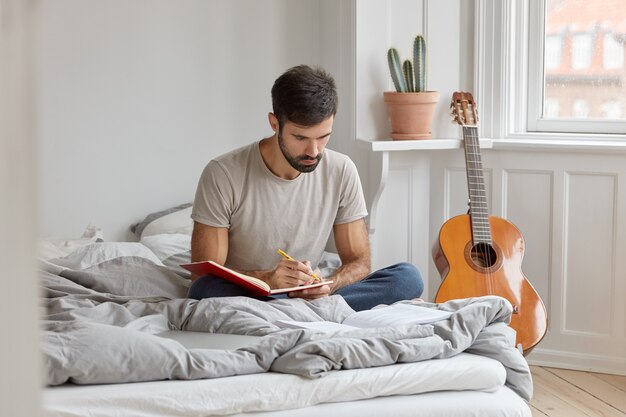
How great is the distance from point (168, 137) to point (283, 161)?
1187mm

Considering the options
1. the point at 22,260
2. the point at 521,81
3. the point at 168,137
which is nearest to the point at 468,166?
the point at 521,81

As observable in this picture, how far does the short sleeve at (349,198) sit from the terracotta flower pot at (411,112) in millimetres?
693

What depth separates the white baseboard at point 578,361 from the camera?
3375 mm

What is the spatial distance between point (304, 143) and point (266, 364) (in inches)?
33.3

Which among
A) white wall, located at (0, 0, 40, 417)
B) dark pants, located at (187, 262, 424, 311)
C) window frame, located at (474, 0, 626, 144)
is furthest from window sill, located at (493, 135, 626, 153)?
white wall, located at (0, 0, 40, 417)

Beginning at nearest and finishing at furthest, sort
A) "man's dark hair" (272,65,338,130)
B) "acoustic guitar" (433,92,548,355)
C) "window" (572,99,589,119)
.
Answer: "man's dark hair" (272,65,338,130) → "acoustic guitar" (433,92,548,355) → "window" (572,99,589,119)

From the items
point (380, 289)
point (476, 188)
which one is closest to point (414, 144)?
point (476, 188)

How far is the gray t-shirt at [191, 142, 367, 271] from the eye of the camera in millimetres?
2605

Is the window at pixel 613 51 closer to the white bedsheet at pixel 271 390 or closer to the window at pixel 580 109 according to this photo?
the window at pixel 580 109

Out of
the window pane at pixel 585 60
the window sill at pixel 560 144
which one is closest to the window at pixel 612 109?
Result: the window pane at pixel 585 60

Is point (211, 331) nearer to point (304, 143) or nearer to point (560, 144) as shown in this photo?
point (304, 143)

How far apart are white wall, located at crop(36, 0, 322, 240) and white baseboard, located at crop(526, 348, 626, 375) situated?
147 cm

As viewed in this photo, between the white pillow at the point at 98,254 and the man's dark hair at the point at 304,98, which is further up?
the man's dark hair at the point at 304,98

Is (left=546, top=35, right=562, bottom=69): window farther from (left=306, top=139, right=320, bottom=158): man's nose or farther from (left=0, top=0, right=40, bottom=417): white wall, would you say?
(left=0, top=0, right=40, bottom=417): white wall
